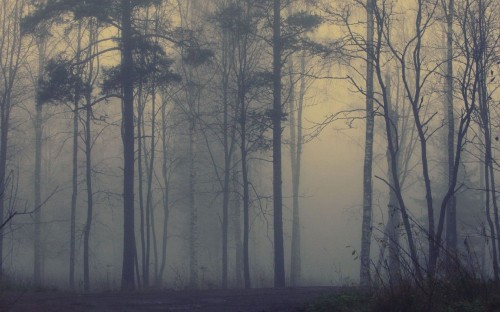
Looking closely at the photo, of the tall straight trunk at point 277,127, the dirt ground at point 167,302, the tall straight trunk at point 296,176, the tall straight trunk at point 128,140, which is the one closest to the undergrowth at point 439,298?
the dirt ground at point 167,302

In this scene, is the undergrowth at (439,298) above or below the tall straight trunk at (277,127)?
below

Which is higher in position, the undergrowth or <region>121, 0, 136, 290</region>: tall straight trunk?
<region>121, 0, 136, 290</region>: tall straight trunk

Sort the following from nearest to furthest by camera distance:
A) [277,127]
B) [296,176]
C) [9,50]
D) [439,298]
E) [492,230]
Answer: [439,298] < [492,230] < [277,127] < [9,50] < [296,176]


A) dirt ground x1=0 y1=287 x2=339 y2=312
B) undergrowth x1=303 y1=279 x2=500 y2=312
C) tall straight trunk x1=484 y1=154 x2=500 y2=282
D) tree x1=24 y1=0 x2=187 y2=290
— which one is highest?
tree x1=24 y1=0 x2=187 y2=290

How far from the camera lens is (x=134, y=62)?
18375mm

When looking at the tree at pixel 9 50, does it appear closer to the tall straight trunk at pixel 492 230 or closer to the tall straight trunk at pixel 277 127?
the tall straight trunk at pixel 277 127

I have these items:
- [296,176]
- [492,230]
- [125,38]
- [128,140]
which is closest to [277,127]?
[128,140]

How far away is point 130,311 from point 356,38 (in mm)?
7875

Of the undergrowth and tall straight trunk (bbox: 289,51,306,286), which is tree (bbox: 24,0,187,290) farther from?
tall straight trunk (bbox: 289,51,306,286)

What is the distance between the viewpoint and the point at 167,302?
35.5 ft

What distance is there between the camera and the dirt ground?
383 inches

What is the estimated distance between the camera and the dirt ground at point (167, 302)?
9.73 m

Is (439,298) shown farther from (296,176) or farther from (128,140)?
(296,176)

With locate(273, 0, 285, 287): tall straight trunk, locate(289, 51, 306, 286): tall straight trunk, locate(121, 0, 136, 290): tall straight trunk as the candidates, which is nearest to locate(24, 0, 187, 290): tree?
locate(121, 0, 136, 290): tall straight trunk
